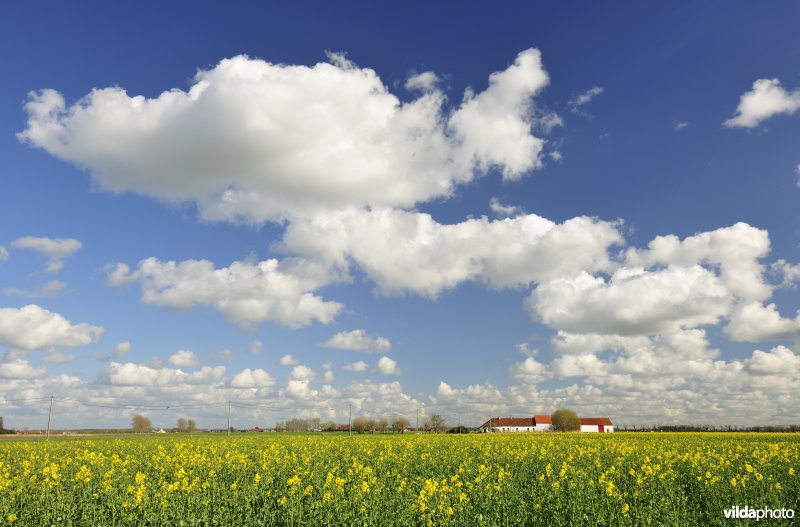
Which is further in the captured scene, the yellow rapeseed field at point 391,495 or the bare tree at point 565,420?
the bare tree at point 565,420

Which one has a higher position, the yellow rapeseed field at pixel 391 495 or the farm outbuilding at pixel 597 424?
the yellow rapeseed field at pixel 391 495

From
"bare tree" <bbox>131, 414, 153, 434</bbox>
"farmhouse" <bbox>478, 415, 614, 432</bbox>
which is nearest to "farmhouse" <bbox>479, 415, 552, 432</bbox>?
"farmhouse" <bbox>478, 415, 614, 432</bbox>

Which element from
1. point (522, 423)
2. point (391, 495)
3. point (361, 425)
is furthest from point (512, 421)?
point (391, 495)

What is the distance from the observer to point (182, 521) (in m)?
13.3

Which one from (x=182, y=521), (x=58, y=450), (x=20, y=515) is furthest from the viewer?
(x=58, y=450)

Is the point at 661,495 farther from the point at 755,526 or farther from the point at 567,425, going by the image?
the point at 567,425

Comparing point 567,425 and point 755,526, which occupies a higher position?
point 755,526

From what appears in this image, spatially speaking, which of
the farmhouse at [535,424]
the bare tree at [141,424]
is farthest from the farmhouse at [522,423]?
the bare tree at [141,424]

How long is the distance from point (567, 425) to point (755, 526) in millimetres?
159691

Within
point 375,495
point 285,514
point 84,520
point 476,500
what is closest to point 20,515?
point 84,520

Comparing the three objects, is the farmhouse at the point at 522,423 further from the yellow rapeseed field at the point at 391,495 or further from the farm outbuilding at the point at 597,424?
the yellow rapeseed field at the point at 391,495

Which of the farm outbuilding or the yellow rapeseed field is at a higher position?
the yellow rapeseed field

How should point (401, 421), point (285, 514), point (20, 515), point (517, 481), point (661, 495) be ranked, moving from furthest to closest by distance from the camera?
point (401, 421) → point (517, 481) → point (661, 495) → point (20, 515) → point (285, 514)

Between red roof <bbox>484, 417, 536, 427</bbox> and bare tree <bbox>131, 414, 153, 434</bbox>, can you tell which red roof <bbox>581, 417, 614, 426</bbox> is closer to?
red roof <bbox>484, 417, 536, 427</bbox>
